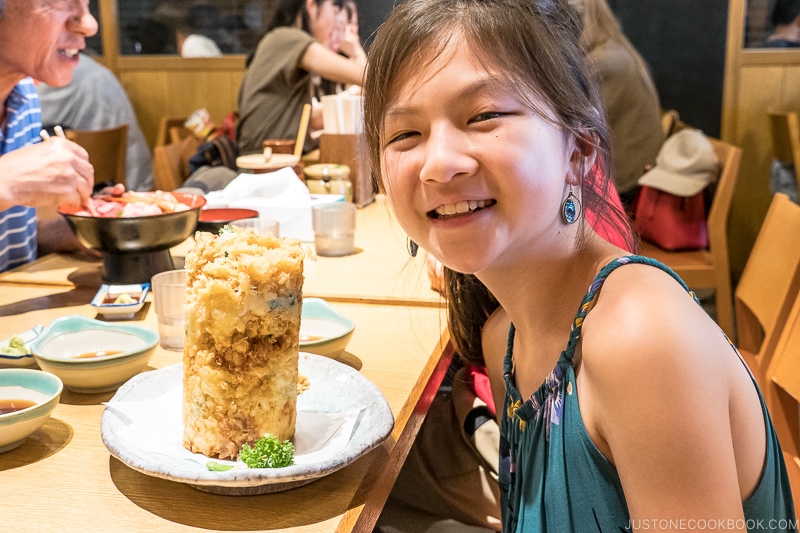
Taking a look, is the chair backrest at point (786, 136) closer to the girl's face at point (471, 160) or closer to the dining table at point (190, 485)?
the dining table at point (190, 485)

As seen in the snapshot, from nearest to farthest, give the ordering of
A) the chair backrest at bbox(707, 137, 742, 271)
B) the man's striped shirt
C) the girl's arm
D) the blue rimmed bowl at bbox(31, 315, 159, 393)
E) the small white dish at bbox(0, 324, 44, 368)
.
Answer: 1. the girl's arm
2. the blue rimmed bowl at bbox(31, 315, 159, 393)
3. the small white dish at bbox(0, 324, 44, 368)
4. the man's striped shirt
5. the chair backrest at bbox(707, 137, 742, 271)

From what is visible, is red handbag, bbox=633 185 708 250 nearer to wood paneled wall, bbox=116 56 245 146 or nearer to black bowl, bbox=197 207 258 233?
black bowl, bbox=197 207 258 233

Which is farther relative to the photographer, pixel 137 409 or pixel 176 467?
pixel 137 409

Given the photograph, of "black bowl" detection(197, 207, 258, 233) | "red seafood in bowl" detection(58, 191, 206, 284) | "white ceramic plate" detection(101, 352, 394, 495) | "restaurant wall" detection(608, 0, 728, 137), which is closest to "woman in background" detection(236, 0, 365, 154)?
"black bowl" detection(197, 207, 258, 233)

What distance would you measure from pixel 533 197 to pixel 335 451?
40cm

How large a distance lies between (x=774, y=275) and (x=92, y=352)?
1534mm

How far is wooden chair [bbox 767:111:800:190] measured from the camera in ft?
13.6

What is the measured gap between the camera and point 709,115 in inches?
206

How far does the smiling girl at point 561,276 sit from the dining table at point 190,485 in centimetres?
23

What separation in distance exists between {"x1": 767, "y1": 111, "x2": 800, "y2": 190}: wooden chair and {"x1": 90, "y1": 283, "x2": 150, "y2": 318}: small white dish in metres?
3.54

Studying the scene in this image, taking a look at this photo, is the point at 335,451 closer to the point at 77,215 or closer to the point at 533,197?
the point at 533,197

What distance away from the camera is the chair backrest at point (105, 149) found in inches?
154

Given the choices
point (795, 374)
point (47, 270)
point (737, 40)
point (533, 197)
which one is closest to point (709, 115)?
point (737, 40)

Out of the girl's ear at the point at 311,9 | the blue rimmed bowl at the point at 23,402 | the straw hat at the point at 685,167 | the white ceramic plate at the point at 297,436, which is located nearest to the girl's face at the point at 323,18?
the girl's ear at the point at 311,9
